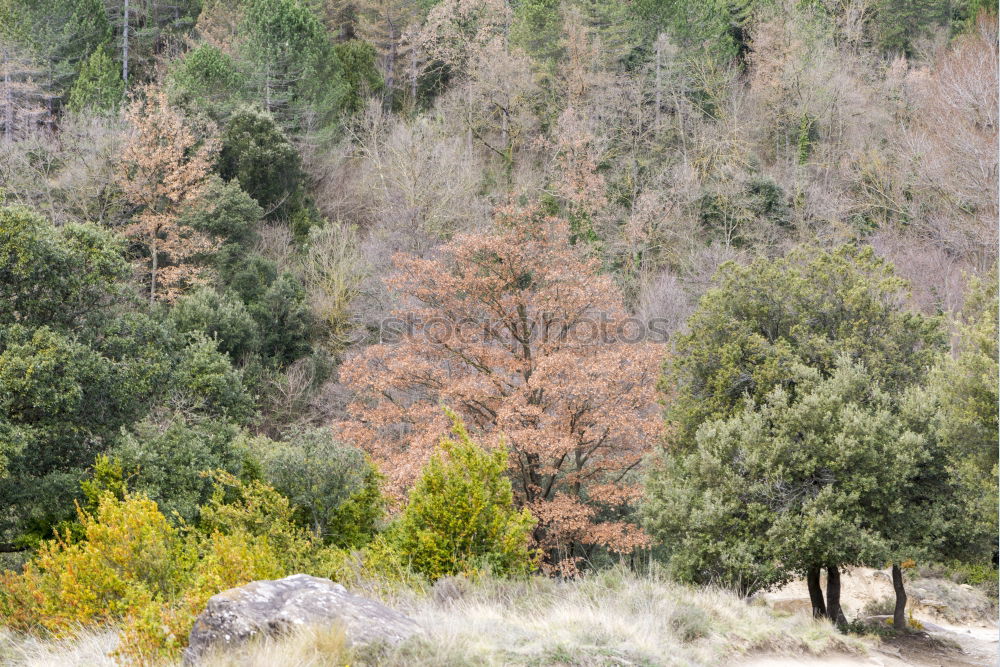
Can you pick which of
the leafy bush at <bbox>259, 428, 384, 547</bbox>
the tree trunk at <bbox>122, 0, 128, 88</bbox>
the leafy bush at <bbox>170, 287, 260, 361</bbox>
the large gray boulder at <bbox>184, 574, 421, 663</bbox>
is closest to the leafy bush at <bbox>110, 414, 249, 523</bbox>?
the leafy bush at <bbox>259, 428, 384, 547</bbox>

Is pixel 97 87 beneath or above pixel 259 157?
above

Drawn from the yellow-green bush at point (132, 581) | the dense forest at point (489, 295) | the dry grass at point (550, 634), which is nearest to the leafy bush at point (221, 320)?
the dense forest at point (489, 295)

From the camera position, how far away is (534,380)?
17766 millimetres

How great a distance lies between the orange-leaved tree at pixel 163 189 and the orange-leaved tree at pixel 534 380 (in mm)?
13289

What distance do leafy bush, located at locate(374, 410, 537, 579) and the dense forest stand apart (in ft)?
0.17

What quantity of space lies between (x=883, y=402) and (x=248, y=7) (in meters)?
38.6

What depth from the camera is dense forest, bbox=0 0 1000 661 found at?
42.7ft

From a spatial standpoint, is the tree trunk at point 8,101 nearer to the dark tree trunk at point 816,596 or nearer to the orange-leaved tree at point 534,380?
the orange-leaved tree at point 534,380

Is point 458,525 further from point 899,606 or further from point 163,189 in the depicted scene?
point 163,189

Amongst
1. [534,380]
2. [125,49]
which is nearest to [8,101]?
[125,49]

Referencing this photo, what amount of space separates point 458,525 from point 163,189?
26.8m

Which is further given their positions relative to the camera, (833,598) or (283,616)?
(833,598)

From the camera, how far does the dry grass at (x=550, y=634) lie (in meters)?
6.77

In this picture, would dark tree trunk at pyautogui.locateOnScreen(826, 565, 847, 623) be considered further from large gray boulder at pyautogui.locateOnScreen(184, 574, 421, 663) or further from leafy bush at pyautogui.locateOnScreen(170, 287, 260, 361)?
leafy bush at pyautogui.locateOnScreen(170, 287, 260, 361)
